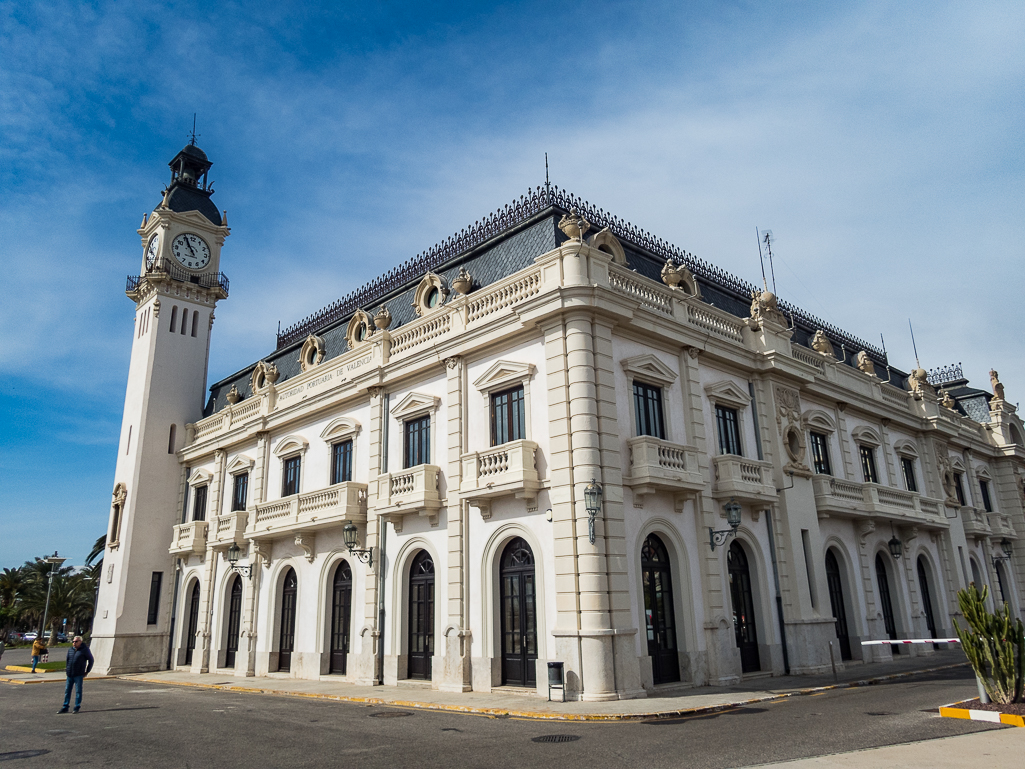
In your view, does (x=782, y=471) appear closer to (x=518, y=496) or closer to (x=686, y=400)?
(x=686, y=400)

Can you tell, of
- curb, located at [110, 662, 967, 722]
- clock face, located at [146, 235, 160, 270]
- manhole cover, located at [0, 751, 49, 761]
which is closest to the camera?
manhole cover, located at [0, 751, 49, 761]

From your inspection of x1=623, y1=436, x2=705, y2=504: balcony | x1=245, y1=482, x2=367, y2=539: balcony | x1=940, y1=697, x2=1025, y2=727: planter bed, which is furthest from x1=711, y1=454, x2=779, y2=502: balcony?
x1=245, y1=482, x2=367, y2=539: balcony

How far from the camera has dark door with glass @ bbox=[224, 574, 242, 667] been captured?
2730 centimetres

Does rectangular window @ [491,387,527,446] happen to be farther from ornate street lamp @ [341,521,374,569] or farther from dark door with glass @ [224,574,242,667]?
dark door with glass @ [224,574,242,667]

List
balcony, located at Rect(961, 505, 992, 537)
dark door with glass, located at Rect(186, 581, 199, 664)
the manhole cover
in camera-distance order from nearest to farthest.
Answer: the manhole cover
dark door with glass, located at Rect(186, 581, 199, 664)
balcony, located at Rect(961, 505, 992, 537)

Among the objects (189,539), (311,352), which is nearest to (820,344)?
(311,352)

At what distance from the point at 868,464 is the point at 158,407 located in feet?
101

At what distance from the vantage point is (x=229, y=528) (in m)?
27.3

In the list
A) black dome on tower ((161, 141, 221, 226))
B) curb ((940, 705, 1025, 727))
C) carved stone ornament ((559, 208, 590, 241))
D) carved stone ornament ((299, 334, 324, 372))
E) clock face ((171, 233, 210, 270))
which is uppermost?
black dome on tower ((161, 141, 221, 226))

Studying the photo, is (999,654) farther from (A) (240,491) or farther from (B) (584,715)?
(A) (240,491)

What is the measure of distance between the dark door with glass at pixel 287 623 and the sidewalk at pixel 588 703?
91cm

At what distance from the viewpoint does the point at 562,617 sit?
15523 millimetres

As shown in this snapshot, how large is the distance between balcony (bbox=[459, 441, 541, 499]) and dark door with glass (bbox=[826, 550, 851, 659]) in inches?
476

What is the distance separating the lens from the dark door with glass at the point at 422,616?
19516 mm
